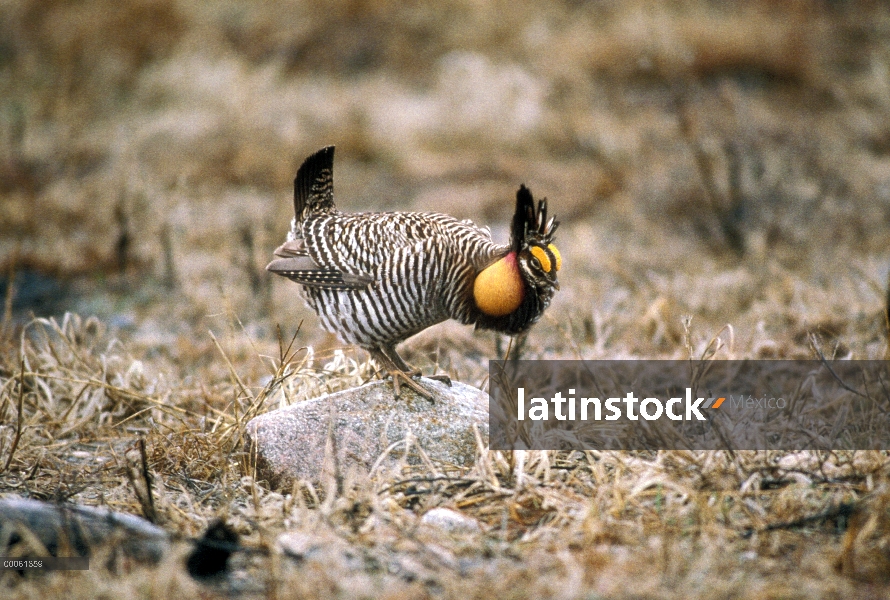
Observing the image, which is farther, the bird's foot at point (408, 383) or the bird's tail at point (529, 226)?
the bird's foot at point (408, 383)

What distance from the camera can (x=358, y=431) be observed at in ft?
10.7

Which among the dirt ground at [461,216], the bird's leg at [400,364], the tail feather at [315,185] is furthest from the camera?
the tail feather at [315,185]

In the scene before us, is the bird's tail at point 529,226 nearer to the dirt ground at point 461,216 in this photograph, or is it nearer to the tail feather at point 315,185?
the dirt ground at point 461,216

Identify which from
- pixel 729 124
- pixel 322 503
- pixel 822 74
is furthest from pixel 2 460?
pixel 822 74

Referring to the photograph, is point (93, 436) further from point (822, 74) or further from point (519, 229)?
point (822, 74)

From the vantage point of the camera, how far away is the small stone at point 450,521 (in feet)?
8.98

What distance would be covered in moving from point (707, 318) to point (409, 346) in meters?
2.00

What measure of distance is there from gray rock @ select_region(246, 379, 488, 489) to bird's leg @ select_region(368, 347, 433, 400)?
38 mm
